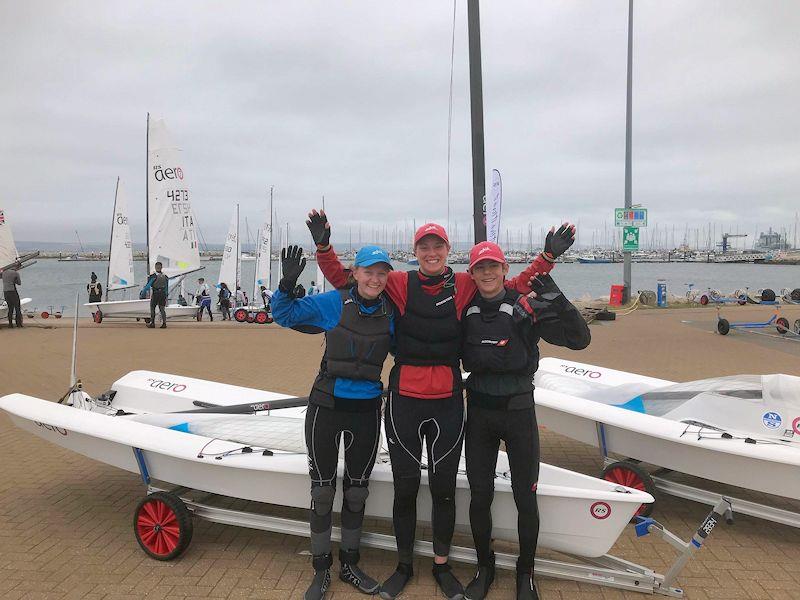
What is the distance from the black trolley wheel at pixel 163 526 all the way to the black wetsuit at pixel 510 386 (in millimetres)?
1576

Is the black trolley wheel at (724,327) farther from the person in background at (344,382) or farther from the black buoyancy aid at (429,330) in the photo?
the person in background at (344,382)

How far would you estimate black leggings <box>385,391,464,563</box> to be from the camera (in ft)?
8.14

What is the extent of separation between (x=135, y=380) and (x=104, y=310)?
420 inches

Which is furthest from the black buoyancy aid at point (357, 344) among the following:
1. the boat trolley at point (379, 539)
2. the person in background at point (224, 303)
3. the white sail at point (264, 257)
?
the white sail at point (264, 257)

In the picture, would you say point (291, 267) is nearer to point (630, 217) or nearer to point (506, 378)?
point (506, 378)

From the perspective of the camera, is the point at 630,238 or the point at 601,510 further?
the point at 630,238

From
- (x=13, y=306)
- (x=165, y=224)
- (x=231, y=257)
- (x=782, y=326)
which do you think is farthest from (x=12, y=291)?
(x=782, y=326)

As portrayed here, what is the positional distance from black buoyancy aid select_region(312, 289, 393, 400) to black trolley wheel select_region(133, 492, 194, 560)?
1.17m

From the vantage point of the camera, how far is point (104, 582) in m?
2.73

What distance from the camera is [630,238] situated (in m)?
14.9

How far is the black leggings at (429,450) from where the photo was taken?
8.14ft

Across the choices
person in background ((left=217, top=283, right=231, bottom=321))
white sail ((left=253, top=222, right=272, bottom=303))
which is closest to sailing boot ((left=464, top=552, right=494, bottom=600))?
person in background ((left=217, top=283, right=231, bottom=321))

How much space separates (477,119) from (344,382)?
8.77 feet

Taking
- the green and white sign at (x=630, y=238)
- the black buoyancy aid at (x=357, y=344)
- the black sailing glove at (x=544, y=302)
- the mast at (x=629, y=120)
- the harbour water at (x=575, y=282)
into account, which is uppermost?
the mast at (x=629, y=120)
